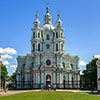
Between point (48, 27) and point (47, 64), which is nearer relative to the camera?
point (47, 64)

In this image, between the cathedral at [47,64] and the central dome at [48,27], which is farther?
the central dome at [48,27]

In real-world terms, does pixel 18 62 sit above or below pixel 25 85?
above

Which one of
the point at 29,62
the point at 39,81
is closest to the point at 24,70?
the point at 29,62

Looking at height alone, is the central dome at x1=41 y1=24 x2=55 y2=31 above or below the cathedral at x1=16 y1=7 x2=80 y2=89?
above

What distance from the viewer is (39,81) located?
66.4 meters

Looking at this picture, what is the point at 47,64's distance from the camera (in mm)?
68750

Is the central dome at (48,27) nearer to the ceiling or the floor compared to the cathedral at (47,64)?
nearer to the ceiling

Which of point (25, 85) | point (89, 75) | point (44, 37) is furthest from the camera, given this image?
point (44, 37)

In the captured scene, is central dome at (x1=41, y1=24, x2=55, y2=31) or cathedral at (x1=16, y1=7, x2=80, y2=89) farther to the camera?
central dome at (x1=41, y1=24, x2=55, y2=31)

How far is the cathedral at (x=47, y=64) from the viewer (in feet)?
220

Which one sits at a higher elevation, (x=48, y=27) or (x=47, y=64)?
(x=48, y=27)

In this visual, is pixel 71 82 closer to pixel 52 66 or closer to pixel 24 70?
pixel 52 66

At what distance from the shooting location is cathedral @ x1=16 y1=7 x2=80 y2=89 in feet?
220

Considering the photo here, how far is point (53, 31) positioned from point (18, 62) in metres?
17.4
